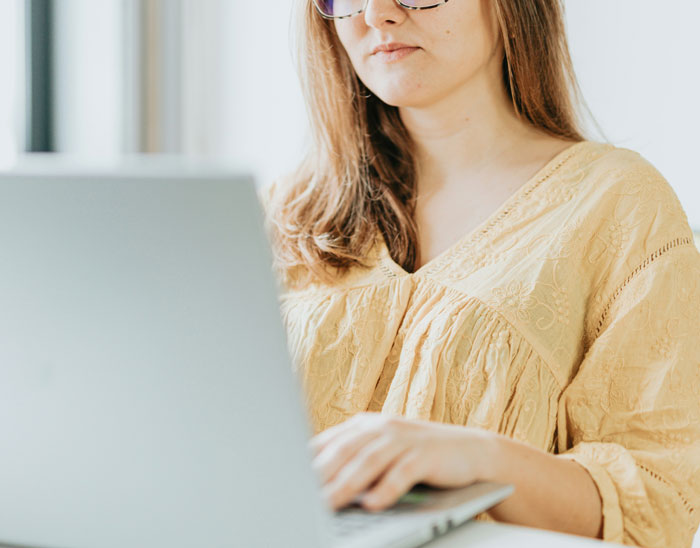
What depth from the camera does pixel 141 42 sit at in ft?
7.97

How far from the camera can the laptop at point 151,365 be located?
531 mm

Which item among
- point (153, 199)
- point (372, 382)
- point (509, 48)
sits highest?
point (509, 48)

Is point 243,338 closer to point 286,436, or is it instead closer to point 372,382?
point 286,436

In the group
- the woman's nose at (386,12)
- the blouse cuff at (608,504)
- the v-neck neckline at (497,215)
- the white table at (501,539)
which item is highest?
the woman's nose at (386,12)

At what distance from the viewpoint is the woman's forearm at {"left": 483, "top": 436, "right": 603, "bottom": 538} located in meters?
0.80

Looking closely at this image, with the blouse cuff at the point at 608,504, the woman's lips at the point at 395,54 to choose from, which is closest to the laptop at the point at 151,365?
the blouse cuff at the point at 608,504

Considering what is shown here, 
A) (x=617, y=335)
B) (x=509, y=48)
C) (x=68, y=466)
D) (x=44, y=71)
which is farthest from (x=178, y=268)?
(x=44, y=71)

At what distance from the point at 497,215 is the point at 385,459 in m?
0.62

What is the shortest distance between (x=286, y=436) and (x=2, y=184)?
229 millimetres

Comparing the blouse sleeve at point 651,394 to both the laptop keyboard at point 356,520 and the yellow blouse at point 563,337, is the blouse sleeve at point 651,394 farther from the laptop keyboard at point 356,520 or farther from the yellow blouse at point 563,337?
the laptop keyboard at point 356,520

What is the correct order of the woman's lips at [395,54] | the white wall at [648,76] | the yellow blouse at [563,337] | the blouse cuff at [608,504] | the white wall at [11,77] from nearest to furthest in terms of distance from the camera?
the blouse cuff at [608,504], the yellow blouse at [563,337], the woman's lips at [395,54], the white wall at [648,76], the white wall at [11,77]

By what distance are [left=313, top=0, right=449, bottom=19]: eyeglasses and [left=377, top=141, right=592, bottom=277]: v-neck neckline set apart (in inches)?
10.1

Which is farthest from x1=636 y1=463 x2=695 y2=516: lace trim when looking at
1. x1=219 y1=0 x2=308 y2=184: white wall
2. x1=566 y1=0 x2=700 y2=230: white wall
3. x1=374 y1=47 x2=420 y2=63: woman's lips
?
x1=219 y1=0 x2=308 y2=184: white wall

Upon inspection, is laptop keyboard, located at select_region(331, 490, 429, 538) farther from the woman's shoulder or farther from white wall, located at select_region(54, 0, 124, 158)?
white wall, located at select_region(54, 0, 124, 158)
